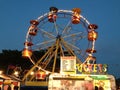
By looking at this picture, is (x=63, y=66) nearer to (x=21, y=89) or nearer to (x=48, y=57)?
(x=21, y=89)

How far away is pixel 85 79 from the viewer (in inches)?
616

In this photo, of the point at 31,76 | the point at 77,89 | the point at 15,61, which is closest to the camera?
the point at 77,89

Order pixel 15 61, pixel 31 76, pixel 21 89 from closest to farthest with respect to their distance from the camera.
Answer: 1. pixel 21 89
2. pixel 31 76
3. pixel 15 61

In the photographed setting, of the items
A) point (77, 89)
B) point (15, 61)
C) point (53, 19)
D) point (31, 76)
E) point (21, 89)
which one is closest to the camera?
point (77, 89)

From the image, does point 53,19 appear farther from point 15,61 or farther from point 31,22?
point 15,61

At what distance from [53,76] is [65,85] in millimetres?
912

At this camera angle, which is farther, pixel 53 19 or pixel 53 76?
pixel 53 19

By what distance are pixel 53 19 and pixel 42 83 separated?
7.86 metres

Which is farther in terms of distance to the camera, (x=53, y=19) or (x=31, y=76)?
(x=31, y=76)

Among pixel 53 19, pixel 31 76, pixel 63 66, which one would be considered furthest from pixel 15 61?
pixel 63 66

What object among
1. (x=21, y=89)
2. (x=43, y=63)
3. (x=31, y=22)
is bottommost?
(x=21, y=89)

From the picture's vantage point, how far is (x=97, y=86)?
1738 centimetres

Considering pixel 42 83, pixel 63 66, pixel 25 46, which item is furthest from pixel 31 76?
pixel 63 66

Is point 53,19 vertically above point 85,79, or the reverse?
point 53,19
